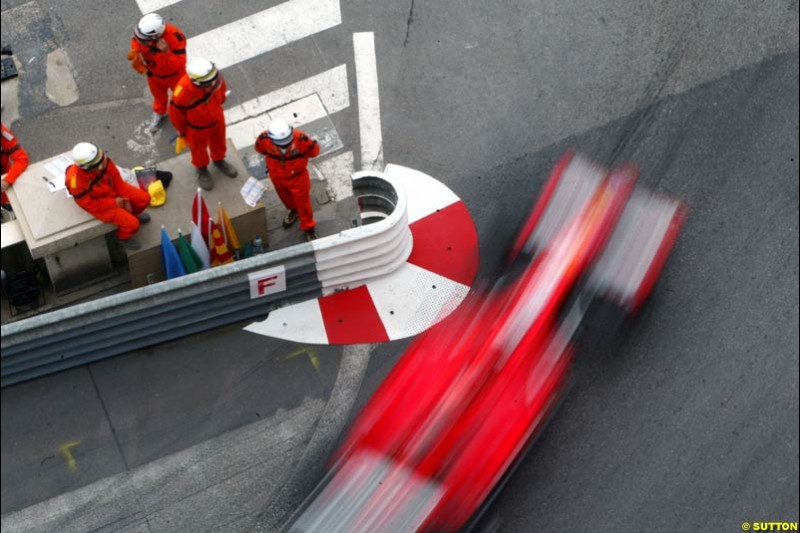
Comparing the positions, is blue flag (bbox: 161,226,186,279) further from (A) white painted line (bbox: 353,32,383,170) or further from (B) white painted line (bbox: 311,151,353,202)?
(A) white painted line (bbox: 353,32,383,170)

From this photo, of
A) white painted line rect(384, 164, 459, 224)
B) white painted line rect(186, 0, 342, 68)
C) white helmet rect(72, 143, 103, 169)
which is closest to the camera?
white helmet rect(72, 143, 103, 169)

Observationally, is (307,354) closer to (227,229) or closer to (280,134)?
(227,229)

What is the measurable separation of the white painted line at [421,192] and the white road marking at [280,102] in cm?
114

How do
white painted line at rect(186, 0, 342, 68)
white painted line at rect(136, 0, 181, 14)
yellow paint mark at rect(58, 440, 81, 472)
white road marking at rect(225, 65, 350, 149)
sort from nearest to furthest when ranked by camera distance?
1. yellow paint mark at rect(58, 440, 81, 472)
2. white road marking at rect(225, 65, 350, 149)
3. white painted line at rect(186, 0, 342, 68)
4. white painted line at rect(136, 0, 181, 14)

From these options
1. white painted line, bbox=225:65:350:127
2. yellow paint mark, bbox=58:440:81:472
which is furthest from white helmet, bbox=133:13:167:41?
yellow paint mark, bbox=58:440:81:472

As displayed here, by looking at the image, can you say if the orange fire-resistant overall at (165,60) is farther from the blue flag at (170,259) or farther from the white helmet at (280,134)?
the blue flag at (170,259)

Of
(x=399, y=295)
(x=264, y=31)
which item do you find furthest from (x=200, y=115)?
(x=399, y=295)

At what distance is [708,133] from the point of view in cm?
1083

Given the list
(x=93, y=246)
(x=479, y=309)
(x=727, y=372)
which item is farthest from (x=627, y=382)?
(x=93, y=246)

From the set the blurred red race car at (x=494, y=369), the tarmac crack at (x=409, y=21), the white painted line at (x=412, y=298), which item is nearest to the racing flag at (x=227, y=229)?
the white painted line at (x=412, y=298)

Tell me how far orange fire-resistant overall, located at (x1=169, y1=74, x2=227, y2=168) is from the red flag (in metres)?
0.49

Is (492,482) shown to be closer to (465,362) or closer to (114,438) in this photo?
(465,362)

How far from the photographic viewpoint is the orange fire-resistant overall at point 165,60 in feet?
32.3

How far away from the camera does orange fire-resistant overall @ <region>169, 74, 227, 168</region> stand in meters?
9.29
